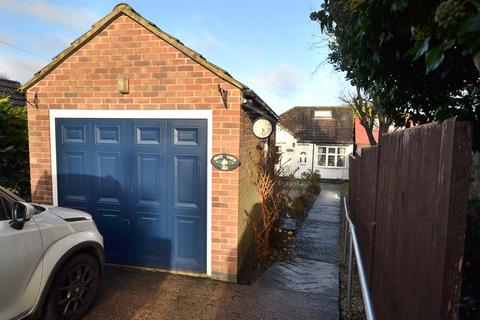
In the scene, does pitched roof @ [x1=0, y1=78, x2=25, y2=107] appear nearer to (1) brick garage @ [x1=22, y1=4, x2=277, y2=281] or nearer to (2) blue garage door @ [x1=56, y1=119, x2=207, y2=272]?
(1) brick garage @ [x1=22, y1=4, x2=277, y2=281]

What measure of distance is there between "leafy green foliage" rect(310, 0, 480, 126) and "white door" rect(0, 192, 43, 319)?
10.7 ft

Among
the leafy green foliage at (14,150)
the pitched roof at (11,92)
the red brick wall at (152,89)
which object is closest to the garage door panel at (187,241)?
the red brick wall at (152,89)

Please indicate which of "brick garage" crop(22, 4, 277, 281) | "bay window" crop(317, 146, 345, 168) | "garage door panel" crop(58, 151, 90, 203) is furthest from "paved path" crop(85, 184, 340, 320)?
"bay window" crop(317, 146, 345, 168)

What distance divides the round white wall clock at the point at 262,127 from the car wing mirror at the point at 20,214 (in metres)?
3.53

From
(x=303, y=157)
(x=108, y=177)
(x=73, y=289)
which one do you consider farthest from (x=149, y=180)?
(x=303, y=157)

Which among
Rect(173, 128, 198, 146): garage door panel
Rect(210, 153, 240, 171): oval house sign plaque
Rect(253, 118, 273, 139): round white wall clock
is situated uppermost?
Rect(253, 118, 273, 139): round white wall clock

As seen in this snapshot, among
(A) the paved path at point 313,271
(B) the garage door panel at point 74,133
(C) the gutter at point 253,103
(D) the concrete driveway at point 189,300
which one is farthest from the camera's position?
(B) the garage door panel at point 74,133

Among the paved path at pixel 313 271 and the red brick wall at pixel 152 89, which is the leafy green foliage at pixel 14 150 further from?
the paved path at pixel 313 271

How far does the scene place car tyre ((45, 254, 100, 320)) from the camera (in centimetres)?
325

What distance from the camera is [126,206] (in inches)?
201

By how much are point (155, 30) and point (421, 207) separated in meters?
4.40

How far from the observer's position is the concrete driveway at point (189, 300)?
3926mm

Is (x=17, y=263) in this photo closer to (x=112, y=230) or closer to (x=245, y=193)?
(x=112, y=230)

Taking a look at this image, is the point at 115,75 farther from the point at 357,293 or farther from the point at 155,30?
the point at 357,293
